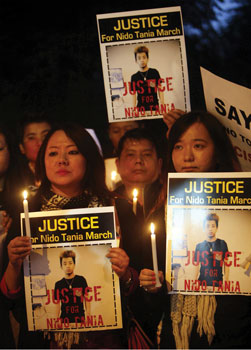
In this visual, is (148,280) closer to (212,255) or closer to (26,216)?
(212,255)

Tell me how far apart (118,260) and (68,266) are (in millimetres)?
186

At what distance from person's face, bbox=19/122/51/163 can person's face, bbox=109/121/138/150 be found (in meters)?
0.24

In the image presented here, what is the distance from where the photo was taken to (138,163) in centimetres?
174

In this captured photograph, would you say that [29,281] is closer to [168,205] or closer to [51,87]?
[168,205]

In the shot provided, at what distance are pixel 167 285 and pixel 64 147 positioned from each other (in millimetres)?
628

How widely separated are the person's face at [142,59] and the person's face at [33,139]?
1.36 ft

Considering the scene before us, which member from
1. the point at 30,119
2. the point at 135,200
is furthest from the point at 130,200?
the point at 30,119

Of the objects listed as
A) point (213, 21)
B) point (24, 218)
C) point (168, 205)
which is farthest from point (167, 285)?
point (213, 21)

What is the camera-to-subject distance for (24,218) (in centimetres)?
169

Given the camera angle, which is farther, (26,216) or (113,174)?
(113,174)

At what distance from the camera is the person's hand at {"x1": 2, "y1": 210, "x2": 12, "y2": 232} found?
172 cm

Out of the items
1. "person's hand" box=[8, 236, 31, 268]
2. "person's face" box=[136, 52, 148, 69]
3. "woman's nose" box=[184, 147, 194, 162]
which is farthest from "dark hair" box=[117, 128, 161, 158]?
"person's hand" box=[8, 236, 31, 268]

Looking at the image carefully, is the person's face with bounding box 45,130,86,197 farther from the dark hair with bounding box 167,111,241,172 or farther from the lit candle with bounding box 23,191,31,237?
the dark hair with bounding box 167,111,241,172

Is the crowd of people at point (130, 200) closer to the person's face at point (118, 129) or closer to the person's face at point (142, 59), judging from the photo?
the person's face at point (118, 129)
